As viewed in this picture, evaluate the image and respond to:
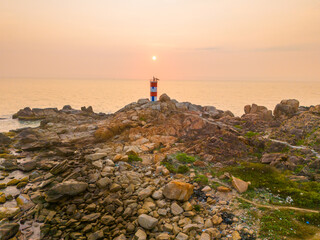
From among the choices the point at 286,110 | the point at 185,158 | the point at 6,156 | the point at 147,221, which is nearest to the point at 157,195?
the point at 147,221

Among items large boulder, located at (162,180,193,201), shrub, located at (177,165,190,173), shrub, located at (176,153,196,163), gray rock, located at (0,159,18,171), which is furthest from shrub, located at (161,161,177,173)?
gray rock, located at (0,159,18,171)

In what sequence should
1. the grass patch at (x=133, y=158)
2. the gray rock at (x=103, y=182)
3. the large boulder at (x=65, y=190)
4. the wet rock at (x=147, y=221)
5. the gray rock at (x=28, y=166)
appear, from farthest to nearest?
the grass patch at (x=133, y=158), the gray rock at (x=28, y=166), the gray rock at (x=103, y=182), the large boulder at (x=65, y=190), the wet rock at (x=147, y=221)

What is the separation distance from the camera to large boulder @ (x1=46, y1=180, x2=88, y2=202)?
9.65 m

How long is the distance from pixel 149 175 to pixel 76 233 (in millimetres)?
4912

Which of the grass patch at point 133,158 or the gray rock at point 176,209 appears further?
the grass patch at point 133,158

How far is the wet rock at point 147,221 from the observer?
8109 mm

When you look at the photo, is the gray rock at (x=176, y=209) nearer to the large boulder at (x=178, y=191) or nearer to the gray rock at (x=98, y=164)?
the large boulder at (x=178, y=191)

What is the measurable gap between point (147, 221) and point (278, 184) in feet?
24.5

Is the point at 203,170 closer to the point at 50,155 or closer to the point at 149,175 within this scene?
the point at 149,175

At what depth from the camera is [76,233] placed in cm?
819

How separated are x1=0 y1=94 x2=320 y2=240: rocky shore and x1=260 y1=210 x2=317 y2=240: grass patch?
4 centimetres

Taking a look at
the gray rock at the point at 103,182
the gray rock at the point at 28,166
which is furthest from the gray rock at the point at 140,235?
the gray rock at the point at 28,166

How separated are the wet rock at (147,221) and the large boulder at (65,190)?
3.77 meters

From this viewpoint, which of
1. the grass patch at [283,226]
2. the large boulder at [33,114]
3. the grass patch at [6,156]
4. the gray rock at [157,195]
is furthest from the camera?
the large boulder at [33,114]
